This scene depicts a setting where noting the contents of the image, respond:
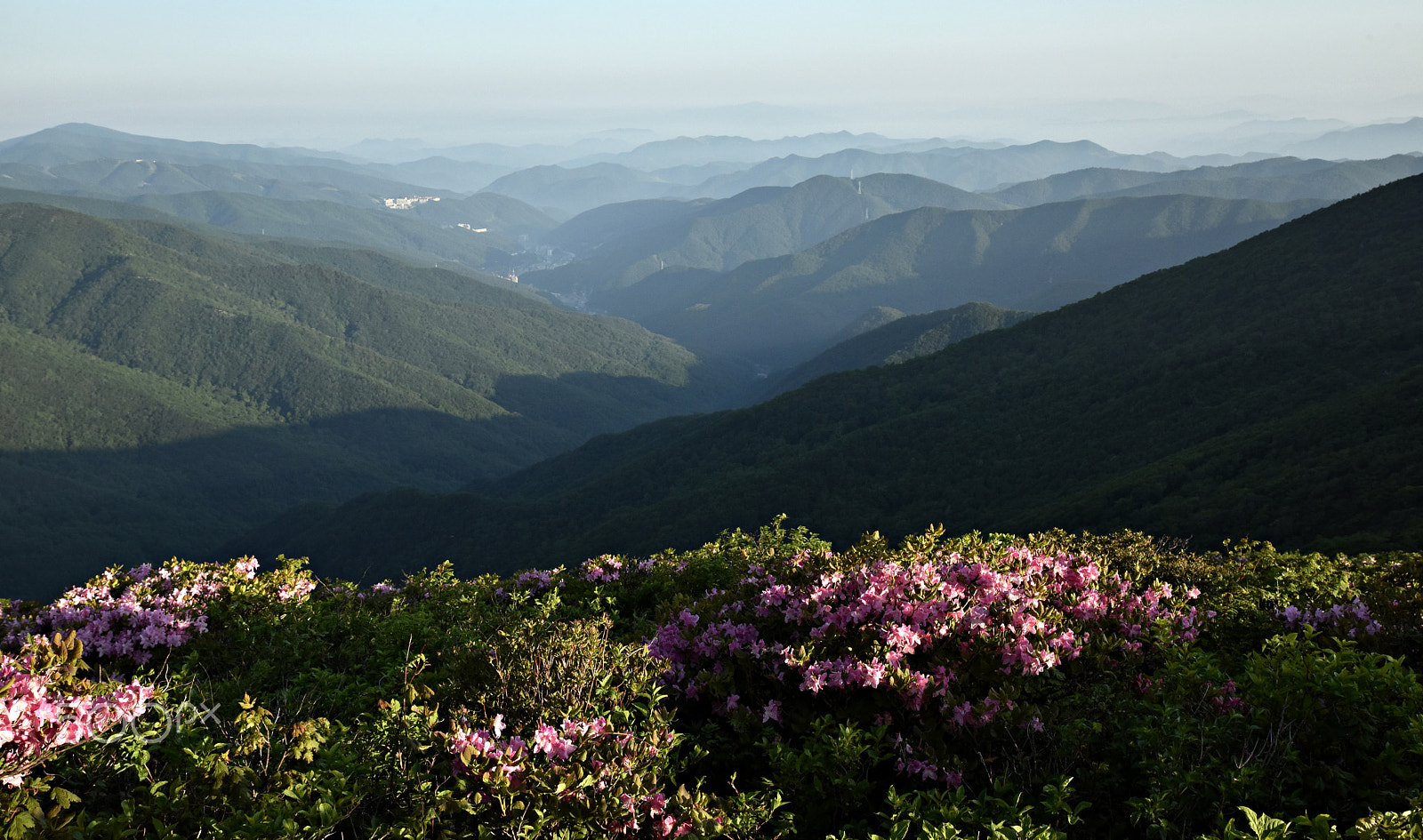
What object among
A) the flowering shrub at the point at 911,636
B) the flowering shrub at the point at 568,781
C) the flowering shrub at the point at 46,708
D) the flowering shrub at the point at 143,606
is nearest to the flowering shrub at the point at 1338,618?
the flowering shrub at the point at 911,636

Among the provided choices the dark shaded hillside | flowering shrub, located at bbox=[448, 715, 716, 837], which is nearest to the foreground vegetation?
flowering shrub, located at bbox=[448, 715, 716, 837]

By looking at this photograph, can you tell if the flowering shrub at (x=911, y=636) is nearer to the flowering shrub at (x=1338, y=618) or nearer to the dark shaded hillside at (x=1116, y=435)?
the flowering shrub at (x=1338, y=618)

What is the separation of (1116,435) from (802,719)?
72.6 m

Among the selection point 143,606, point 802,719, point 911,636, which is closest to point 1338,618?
point 911,636

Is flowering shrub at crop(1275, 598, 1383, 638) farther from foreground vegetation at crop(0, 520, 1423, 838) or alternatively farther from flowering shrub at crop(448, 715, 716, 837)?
flowering shrub at crop(448, 715, 716, 837)

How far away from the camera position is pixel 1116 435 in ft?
234

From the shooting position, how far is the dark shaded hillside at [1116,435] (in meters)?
47.8

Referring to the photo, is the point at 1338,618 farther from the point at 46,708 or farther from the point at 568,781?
the point at 46,708

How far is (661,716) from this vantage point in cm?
675

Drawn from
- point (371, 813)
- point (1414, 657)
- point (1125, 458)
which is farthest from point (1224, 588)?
point (1125, 458)

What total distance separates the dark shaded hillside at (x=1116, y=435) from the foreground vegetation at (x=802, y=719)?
104 ft

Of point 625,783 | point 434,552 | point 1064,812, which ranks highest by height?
point 625,783

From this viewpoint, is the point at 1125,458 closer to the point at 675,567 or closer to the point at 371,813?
the point at 675,567

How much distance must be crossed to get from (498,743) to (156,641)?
22.2 feet
